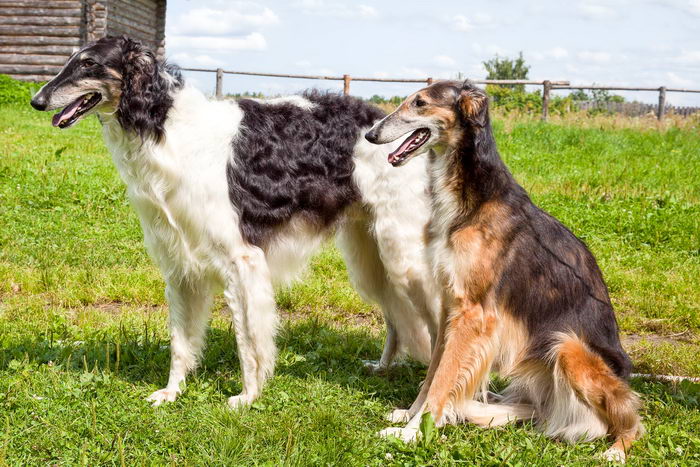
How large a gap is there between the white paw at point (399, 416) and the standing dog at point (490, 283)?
0.55ft

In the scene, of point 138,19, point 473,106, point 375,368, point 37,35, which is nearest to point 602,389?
point 473,106

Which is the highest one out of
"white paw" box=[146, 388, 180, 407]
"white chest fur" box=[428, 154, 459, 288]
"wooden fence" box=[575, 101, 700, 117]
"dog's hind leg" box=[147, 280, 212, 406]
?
"wooden fence" box=[575, 101, 700, 117]

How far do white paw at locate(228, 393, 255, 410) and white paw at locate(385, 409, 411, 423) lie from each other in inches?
32.8

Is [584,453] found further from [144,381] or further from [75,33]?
[75,33]

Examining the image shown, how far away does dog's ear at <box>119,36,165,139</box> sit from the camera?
3.98 meters

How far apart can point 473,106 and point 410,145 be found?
1.34 feet

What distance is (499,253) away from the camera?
3.81 m

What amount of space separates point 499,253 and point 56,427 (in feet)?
8.35

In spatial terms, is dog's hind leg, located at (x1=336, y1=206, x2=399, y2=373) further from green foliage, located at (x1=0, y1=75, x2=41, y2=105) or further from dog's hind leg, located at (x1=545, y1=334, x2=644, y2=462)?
green foliage, located at (x1=0, y1=75, x2=41, y2=105)

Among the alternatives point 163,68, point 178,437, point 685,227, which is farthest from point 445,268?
point 685,227

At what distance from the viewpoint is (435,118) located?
385 centimetres

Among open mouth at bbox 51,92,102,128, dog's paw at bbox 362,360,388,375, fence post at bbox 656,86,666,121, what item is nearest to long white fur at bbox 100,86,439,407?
open mouth at bbox 51,92,102,128

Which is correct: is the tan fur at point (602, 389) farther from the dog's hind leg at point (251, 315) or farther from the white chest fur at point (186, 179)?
the white chest fur at point (186, 179)

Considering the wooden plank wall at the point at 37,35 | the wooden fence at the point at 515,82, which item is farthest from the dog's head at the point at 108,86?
the wooden plank wall at the point at 37,35
